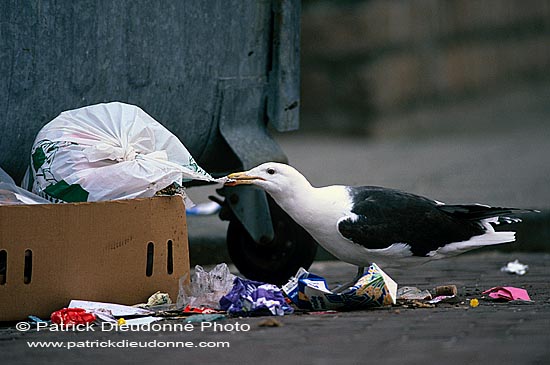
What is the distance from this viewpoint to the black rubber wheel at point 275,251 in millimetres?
5086

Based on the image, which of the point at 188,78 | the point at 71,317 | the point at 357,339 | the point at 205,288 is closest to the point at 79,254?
the point at 71,317

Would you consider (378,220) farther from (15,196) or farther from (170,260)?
(15,196)

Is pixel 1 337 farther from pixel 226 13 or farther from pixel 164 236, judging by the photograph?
pixel 226 13

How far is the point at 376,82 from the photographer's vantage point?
10039mm

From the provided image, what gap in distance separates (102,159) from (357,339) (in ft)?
4.13

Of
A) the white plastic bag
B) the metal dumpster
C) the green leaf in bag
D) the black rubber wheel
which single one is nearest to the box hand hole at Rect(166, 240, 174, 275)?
the white plastic bag

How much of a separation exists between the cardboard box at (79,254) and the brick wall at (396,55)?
6.20 m

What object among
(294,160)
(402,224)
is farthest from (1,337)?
(294,160)

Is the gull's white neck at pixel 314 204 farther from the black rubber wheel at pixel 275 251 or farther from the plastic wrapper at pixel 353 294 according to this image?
the black rubber wheel at pixel 275 251

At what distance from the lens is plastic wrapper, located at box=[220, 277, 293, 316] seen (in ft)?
12.7

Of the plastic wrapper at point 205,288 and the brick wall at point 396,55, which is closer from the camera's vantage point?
the plastic wrapper at point 205,288

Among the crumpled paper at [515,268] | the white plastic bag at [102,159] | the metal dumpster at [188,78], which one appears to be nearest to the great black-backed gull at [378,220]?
the white plastic bag at [102,159]

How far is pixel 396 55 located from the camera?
33.6ft

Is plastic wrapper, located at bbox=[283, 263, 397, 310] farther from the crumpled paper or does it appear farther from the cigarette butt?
the crumpled paper
